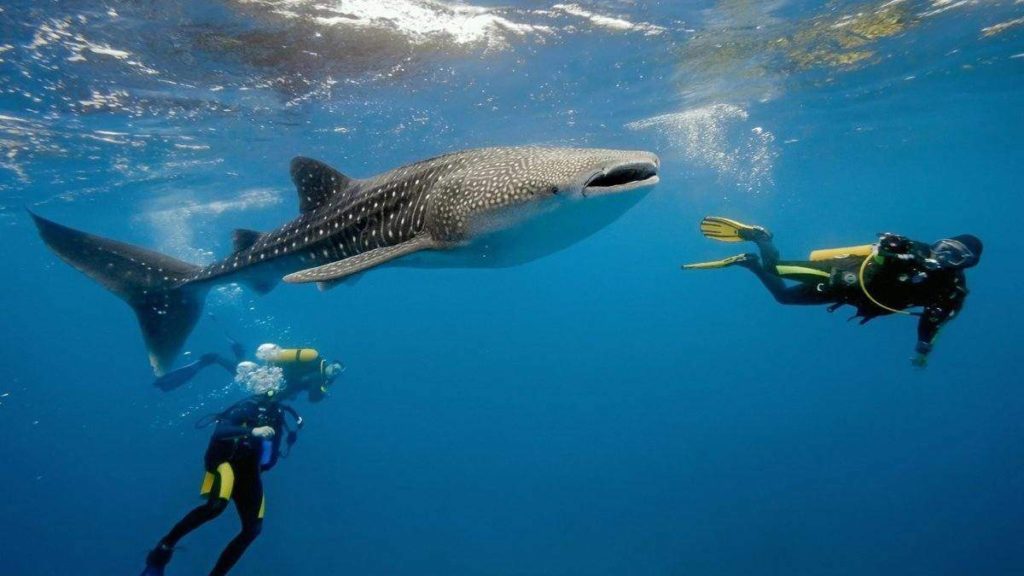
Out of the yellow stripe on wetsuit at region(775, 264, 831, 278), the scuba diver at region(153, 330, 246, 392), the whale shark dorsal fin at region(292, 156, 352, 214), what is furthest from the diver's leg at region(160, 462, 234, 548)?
the yellow stripe on wetsuit at region(775, 264, 831, 278)

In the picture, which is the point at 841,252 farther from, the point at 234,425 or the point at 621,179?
the point at 234,425

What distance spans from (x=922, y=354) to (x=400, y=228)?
5.73 metres

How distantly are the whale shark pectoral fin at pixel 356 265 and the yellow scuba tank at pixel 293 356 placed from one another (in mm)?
7316

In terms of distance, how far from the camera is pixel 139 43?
1059 centimetres

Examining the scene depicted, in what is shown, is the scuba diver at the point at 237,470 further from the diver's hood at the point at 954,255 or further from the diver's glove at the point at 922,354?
the diver's hood at the point at 954,255

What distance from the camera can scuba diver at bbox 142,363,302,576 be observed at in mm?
6980

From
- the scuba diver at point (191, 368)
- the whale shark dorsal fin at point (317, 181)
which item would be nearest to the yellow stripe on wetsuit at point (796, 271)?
the whale shark dorsal fin at point (317, 181)

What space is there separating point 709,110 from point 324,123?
48.3 feet

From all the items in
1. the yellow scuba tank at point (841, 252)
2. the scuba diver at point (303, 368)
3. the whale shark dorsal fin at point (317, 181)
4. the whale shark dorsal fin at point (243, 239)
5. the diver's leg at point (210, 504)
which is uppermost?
the whale shark dorsal fin at point (317, 181)

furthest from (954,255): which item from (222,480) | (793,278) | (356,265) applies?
(222,480)

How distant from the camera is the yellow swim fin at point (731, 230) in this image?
706 centimetres

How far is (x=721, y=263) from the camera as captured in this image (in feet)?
22.5

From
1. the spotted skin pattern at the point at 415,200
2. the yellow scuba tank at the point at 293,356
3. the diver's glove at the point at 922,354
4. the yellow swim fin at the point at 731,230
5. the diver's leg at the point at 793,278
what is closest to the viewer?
the spotted skin pattern at the point at 415,200

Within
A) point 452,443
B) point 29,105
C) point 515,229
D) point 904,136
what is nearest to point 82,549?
point 452,443
